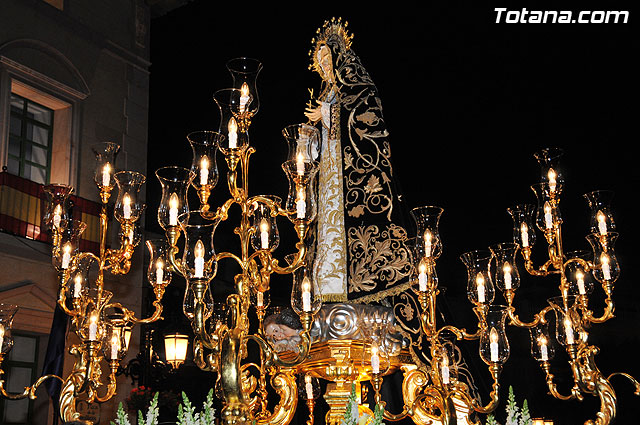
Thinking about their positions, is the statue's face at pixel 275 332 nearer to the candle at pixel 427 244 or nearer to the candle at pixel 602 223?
the candle at pixel 427 244

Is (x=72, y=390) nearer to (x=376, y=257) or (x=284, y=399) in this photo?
(x=284, y=399)

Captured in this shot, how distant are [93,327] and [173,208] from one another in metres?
0.90

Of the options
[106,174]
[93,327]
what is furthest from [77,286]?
[106,174]

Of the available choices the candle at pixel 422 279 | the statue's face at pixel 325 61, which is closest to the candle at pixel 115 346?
the candle at pixel 422 279

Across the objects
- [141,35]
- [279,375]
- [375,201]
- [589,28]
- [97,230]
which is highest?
[141,35]

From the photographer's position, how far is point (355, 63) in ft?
14.2

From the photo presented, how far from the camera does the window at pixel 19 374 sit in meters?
8.10

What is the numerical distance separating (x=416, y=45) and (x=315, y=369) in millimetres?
5650

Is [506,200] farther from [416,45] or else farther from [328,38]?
[328,38]

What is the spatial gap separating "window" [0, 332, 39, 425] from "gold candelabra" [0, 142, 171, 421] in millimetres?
4657

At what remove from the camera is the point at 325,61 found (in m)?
4.39

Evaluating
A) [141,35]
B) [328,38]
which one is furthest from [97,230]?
[328,38]

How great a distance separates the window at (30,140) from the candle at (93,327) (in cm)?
568

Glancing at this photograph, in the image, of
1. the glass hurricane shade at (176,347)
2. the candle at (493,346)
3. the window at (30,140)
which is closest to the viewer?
the candle at (493,346)
